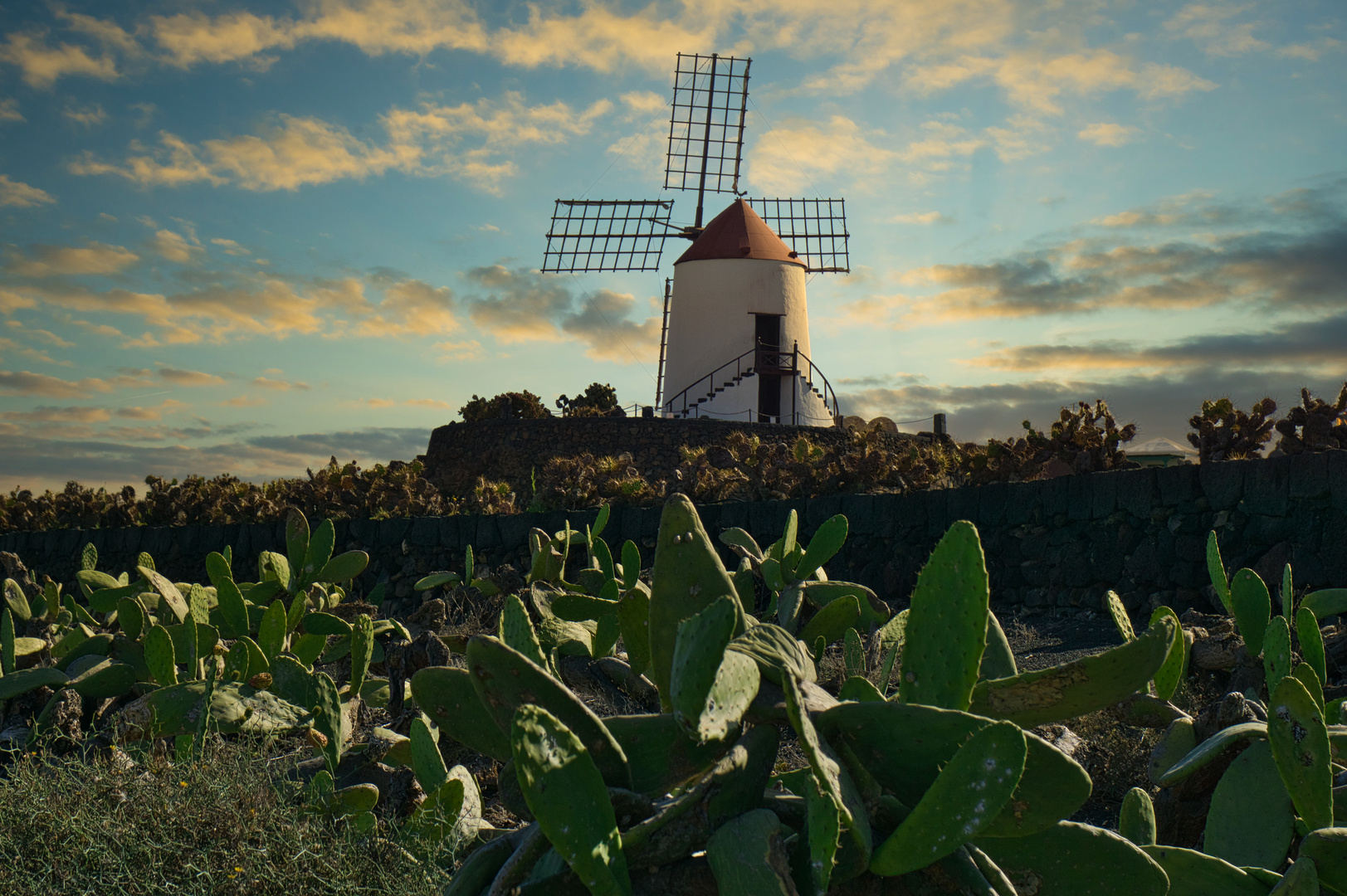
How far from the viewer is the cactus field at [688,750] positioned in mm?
1250

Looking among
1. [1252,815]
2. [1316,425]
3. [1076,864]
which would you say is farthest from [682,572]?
[1316,425]

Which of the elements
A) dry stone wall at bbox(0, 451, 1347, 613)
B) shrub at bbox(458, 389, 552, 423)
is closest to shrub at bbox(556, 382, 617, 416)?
shrub at bbox(458, 389, 552, 423)

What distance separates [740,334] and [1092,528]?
15410 mm

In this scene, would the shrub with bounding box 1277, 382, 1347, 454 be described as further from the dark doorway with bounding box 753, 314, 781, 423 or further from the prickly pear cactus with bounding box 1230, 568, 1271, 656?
the dark doorway with bounding box 753, 314, 781, 423

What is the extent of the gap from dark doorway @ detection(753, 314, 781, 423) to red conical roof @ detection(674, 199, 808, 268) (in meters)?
1.47

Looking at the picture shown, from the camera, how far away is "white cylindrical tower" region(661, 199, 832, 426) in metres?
22.5

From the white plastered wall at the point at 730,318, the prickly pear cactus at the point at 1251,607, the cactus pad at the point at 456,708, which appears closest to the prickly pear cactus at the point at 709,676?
the cactus pad at the point at 456,708

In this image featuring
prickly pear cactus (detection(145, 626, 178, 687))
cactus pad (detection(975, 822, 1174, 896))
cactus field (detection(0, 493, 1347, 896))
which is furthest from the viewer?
prickly pear cactus (detection(145, 626, 178, 687))

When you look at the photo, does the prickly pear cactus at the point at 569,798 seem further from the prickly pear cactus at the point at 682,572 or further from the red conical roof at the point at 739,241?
the red conical roof at the point at 739,241

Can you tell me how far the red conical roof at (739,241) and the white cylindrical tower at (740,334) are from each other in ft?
0.09

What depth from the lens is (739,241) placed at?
75.5 feet

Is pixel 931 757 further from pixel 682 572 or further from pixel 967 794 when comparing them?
pixel 682 572

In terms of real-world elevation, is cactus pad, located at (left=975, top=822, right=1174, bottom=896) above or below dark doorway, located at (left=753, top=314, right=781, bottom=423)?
below

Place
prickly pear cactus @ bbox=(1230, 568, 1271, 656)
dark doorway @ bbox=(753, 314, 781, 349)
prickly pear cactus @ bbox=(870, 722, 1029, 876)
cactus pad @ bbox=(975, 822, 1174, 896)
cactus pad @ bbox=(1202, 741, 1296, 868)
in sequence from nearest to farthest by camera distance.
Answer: prickly pear cactus @ bbox=(870, 722, 1029, 876) < cactus pad @ bbox=(975, 822, 1174, 896) < cactus pad @ bbox=(1202, 741, 1296, 868) < prickly pear cactus @ bbox=(1230, 568, 1271, 656) < dark doorway @ bbox=(753, 314, 781, 349)
